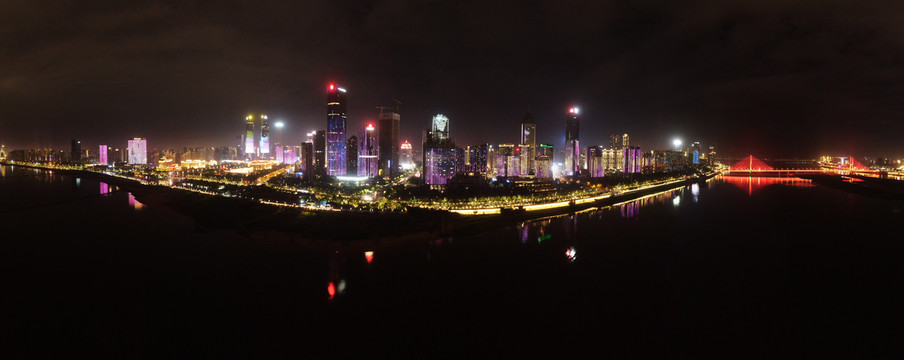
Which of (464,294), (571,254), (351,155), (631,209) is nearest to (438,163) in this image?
(351,155)

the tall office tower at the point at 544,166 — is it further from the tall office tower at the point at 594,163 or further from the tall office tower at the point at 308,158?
the tall office tower at the point at 308,158

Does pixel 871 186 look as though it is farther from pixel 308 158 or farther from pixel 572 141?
pixel 308 158

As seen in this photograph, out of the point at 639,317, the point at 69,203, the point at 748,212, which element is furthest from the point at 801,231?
the point at 69,203

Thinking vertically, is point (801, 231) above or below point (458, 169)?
below

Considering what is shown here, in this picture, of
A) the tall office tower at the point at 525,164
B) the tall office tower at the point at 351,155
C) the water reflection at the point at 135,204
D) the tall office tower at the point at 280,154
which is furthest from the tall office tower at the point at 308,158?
the tall office tower at the point at 280,154

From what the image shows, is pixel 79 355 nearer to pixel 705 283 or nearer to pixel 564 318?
pixel 564 318
